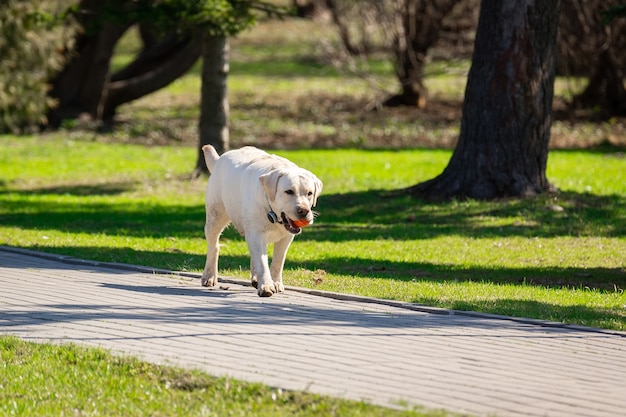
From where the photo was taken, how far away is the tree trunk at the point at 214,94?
20.1m

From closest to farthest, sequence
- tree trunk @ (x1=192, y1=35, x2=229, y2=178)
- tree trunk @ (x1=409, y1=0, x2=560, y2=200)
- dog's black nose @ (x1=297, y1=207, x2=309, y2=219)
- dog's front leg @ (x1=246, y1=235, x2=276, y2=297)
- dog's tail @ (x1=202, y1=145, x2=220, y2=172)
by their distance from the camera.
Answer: dog's black nose @ (x1=297, y1=207, x2=309, y2=219) < dog's front leg @ (x1=246, y1=235, x2=276, y2=297) < dog's tail @ (x1=202, y1=145, x2=220, y2=172) < tree trunk @ (x1=409, y1=0, x2=560, y2=200) < tree trunk @ (x1=192, y1=35, x2=229, y2=178)

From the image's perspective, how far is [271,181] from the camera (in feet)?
30.0

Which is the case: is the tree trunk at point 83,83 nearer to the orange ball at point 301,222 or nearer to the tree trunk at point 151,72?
the tree trunk at point 151,72

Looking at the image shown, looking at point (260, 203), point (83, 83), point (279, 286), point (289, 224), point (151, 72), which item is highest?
point (151, 72)

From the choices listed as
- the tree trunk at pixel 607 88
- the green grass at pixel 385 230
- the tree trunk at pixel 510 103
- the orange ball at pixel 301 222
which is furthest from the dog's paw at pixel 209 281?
the tree trunk at pixel 607 88

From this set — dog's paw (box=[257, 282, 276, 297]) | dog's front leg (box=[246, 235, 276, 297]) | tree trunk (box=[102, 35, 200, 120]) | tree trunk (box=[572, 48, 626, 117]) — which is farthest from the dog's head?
tree trunk (box=[572, 48, 626, 117])

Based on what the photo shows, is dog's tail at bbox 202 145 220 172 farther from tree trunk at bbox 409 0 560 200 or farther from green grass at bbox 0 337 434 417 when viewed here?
tree trunk at bbox 409 0 560 200

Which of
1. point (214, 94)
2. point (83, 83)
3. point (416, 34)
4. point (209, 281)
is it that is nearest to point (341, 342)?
point (209, 281)

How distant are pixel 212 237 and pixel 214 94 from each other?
10207 millimetres

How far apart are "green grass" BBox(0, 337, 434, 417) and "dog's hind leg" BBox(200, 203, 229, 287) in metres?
2.96

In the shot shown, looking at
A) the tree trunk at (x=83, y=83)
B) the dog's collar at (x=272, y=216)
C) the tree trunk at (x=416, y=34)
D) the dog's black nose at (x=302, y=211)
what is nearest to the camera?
the dog's black nose at (x=302, y=211)

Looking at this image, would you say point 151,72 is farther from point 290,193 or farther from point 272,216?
point 290,193

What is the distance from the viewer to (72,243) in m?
13.7

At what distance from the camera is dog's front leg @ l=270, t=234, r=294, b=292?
998 centimetres
